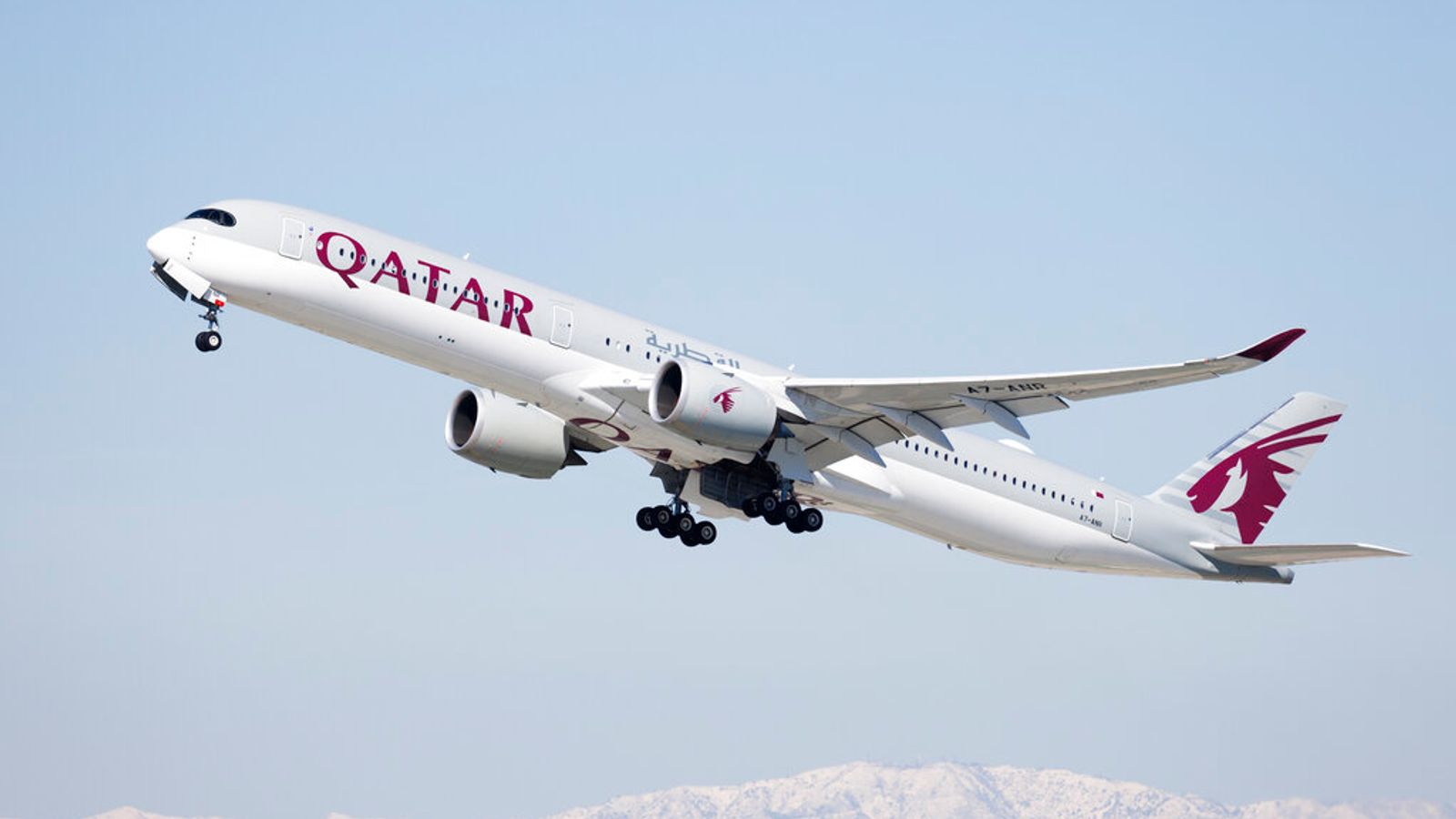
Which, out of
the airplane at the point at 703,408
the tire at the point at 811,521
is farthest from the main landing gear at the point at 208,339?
the tire at the point at 811,521

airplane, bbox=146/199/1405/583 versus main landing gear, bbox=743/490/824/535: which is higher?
airplane, bbox=146/199/1405/583

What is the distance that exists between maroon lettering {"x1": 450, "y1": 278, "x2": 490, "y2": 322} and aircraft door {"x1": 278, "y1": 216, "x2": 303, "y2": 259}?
112 inches

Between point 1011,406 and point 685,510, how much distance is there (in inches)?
334

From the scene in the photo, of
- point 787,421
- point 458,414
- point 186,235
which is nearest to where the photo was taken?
point 186,235

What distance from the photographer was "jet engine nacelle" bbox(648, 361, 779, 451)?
→ 106ft

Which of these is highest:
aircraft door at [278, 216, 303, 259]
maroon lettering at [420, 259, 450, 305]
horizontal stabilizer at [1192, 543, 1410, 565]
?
aircraft door at [278, 216, 303, 259]

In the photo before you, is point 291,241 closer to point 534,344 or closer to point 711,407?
point 534,344

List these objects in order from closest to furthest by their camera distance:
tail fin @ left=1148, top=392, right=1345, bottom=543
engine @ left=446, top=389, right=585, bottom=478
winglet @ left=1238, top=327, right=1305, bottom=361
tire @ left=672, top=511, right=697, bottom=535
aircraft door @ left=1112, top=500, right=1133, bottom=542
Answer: winglet @ left=1238, top=327, right=1305, bottom=361
engine @ left=446, top=389, right=585, bottom=478
tire @ left=672, top=511, right=697, bottom=535
aircraft door @ left=1112, top=500, right=1133, bottom=542
tail fin @ left=1148, top=392, right=1345, bottom=543

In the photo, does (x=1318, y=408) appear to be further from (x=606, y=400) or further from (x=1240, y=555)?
(x=606, y=400)

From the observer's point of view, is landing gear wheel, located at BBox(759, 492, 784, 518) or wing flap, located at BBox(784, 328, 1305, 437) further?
landing gear wheel, located at BBox(759, 492, 784, 518)

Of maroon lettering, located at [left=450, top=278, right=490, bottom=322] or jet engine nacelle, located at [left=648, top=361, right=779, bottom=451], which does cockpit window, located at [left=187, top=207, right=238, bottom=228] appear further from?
jet engine nacelle, located at [left=648, top=361, right=779, bottom=451]

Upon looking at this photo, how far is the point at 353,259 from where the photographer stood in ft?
104

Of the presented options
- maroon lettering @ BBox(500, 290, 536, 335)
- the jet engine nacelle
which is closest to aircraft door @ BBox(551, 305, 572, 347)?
maroon lettering @ BBox(500, 290, 536, 335)

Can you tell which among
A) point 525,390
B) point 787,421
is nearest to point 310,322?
point 525,390
